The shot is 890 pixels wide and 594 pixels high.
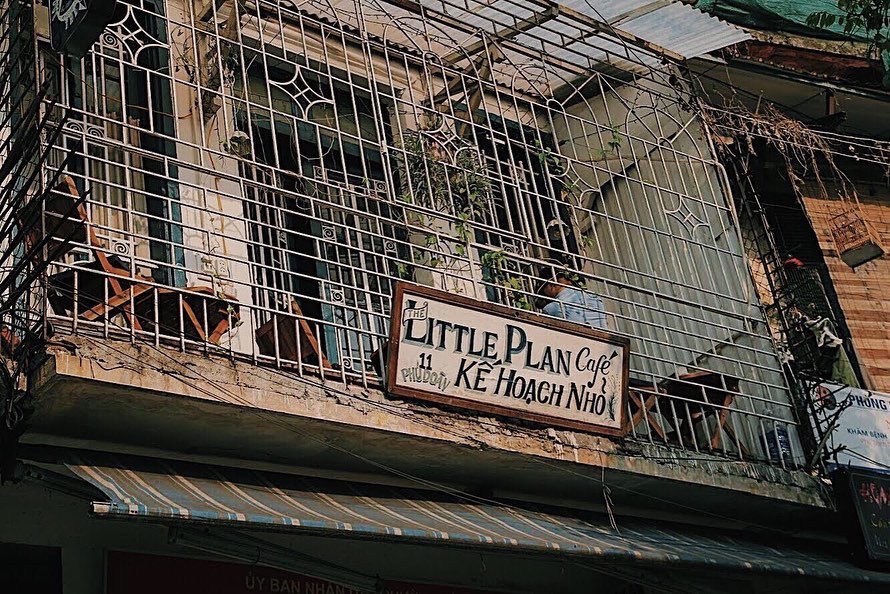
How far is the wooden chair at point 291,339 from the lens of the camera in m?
6.13

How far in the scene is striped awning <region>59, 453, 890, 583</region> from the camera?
5133 mm

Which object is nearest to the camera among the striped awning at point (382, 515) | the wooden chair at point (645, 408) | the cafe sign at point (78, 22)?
the cafe sign at point (78, 22)

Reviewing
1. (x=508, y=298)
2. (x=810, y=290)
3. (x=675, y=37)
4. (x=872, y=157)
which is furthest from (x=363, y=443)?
(x=872, y=157)

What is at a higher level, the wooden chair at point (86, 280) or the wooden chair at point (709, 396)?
the wooden chair at point (86, 280)

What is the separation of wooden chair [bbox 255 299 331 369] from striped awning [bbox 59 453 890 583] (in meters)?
0.69

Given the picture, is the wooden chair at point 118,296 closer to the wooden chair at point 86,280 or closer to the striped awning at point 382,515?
the wooden chair at point 86,280

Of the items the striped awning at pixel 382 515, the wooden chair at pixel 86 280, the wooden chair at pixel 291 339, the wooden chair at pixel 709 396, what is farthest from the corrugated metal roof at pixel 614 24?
the striped awning at pixel 382 515

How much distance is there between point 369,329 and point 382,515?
5.44 feet

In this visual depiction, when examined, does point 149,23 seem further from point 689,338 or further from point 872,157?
point 872,157

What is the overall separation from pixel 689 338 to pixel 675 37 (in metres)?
2.41

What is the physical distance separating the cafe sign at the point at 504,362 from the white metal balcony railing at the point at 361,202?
0.19 metres

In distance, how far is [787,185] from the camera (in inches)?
Answer: 424

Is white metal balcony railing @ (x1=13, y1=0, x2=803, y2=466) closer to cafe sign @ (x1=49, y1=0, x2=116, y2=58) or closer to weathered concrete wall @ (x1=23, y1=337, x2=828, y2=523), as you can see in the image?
weathered concrete wall @ (x1=23, y1=337, x2=828, y2=523)

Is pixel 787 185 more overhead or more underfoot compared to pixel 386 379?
more overhead
